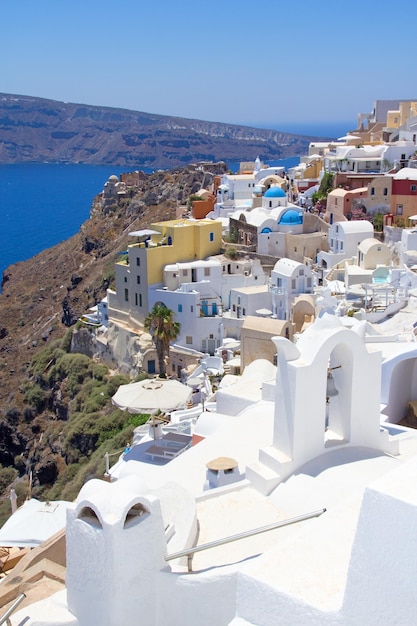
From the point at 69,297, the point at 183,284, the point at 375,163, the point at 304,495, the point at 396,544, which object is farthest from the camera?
the point at 69,297

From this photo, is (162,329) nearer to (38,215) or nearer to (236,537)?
(236,537)

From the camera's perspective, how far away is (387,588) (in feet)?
15.7

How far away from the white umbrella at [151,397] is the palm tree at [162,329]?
878cm

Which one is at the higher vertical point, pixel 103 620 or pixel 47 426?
pixel 103 620

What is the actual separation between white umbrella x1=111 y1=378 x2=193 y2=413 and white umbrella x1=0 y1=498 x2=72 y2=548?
20.0 feet

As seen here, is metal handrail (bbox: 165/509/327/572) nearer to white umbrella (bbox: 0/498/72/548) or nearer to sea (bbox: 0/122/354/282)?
white umbrella (bbox: 0/498/72/548)

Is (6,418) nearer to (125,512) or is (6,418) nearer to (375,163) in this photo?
(375,163)

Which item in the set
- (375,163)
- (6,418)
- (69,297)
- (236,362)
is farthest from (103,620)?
(69,297)

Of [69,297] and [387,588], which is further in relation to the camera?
[69,297]

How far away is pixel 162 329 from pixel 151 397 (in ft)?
33.3

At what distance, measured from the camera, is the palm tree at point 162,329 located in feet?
106

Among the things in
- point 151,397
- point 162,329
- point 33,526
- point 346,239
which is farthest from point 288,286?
point 33,526

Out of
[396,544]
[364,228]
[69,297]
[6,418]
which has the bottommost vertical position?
[6,418]

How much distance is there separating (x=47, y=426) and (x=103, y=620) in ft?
101
